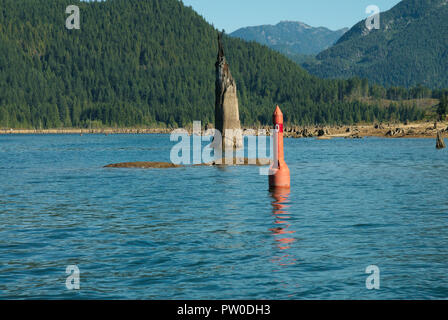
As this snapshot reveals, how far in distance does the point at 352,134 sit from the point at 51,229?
17110 cm

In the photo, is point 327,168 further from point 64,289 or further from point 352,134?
point 352,134

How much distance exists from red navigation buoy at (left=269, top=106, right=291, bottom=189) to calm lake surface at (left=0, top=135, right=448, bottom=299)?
1066 mm

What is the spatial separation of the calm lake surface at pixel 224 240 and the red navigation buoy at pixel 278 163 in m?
1.07

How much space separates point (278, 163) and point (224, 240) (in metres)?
15.4

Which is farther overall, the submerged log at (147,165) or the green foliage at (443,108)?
the green foliage at (443,108)

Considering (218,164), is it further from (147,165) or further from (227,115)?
(227,115)

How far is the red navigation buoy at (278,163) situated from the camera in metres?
35.6

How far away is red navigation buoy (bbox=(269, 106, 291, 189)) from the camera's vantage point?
117 ft

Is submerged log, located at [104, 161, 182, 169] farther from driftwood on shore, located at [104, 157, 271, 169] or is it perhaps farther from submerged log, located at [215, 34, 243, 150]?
submerged log, located at [215, 34, 243, 150]

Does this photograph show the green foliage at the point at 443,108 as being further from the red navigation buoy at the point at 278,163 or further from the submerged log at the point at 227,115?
the red navigation buoy at the point at 278,163

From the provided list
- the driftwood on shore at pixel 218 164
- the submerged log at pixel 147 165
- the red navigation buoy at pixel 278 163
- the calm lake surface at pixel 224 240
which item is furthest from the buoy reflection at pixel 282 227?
the submerged log at pixel 147 165
